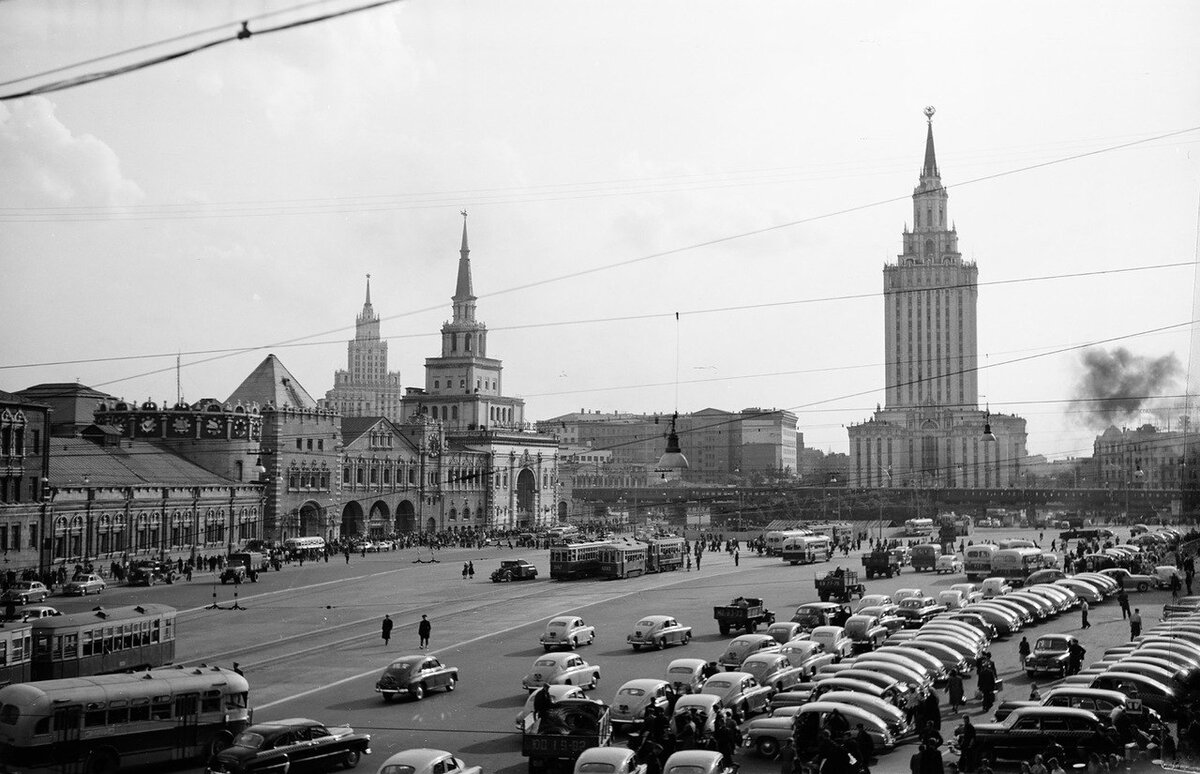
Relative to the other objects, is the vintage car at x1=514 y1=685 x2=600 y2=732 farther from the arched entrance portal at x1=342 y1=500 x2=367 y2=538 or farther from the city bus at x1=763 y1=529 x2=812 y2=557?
the arched entrance portal at x1=342 y1=500 x2=367 y2=538

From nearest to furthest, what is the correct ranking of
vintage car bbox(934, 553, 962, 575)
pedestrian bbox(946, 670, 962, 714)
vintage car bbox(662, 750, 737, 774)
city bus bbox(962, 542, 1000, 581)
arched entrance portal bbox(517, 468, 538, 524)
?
vintage car bbox(662, 750, 737, 774)
pedestrian bbox(946, 670, 962, 714)
city bus bbox(962, 542, 1000, 581)
vintage car bbox(934, 553, 962, 575)
arched entrance portal bbox(517, 468, 538, 524)

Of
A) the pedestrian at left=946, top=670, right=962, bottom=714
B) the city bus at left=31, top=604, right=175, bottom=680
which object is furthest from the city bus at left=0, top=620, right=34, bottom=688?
the pedestrian at left=946, top=670, right=962, bottom=714

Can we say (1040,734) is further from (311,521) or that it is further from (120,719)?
(311,521)

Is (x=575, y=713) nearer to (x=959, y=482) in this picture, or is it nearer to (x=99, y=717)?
(x=99, y=717)

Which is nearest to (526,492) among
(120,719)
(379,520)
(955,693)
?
(379,520)

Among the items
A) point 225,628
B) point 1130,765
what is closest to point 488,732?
point 1130,765

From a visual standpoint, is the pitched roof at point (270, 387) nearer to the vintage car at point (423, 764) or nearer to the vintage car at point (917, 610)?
the vintage car at point (917, 610)
